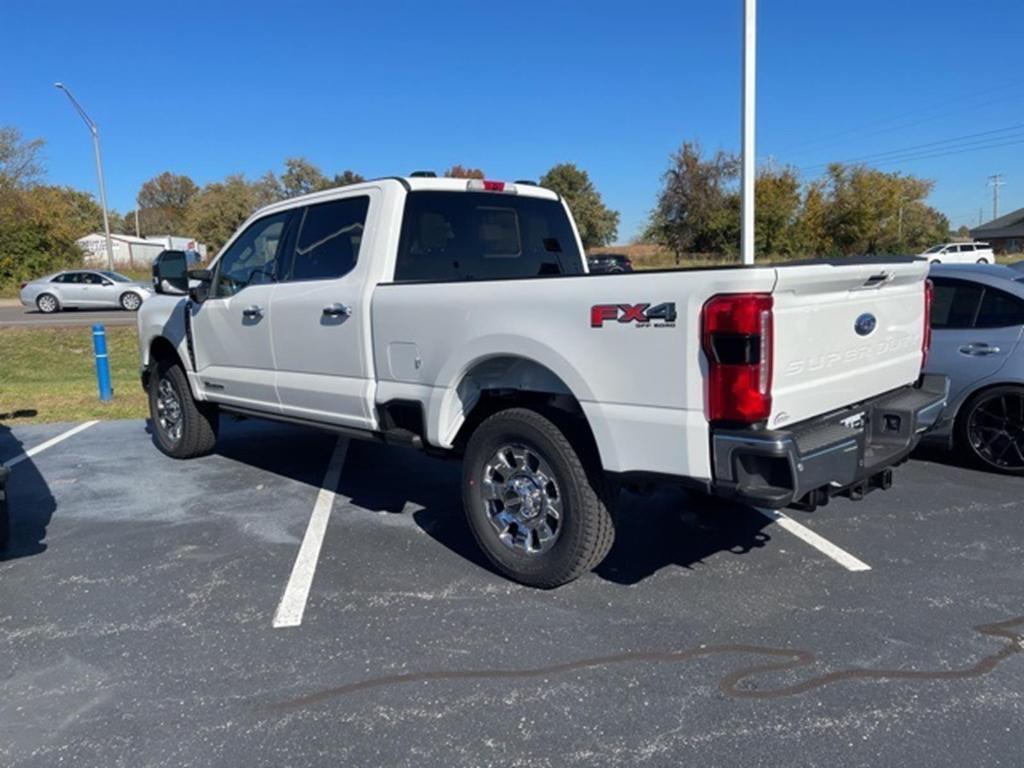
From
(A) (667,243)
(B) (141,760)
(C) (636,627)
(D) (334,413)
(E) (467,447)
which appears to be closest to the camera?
(B) (141,760)

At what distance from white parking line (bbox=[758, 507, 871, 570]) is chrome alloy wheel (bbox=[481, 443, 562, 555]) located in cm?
142

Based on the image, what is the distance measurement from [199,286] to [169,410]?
1.49 m

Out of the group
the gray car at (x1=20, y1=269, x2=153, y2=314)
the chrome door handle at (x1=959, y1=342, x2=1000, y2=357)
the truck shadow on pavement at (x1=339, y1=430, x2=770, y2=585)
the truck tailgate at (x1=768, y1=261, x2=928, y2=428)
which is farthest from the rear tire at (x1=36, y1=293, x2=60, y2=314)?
the truck tailgate at (x1=768, y1=261, x2=928, y2=428)

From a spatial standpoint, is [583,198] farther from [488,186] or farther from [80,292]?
[488,186]

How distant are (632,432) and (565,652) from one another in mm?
987

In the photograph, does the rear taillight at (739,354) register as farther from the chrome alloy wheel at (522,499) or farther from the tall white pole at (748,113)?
the tall white pole at (748,113)

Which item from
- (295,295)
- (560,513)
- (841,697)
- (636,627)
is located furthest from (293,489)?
(841,697)

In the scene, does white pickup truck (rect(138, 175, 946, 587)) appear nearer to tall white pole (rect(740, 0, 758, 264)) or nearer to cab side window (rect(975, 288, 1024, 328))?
cab side window (rect(975, 288, 1024, 328))

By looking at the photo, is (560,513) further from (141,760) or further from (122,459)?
(122,459)

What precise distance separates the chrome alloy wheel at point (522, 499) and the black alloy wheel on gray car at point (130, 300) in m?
24.4

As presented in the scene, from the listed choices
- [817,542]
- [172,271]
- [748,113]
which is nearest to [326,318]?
[172,271]

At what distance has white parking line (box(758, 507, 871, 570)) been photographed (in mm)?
4230

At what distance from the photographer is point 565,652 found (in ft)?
Answer: 11.0

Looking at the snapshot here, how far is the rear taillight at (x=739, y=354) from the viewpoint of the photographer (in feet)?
9.71
